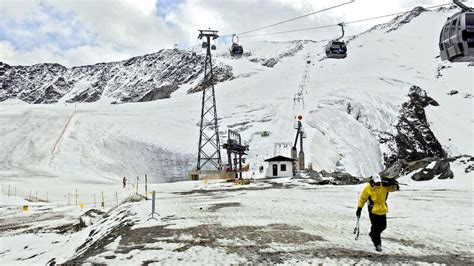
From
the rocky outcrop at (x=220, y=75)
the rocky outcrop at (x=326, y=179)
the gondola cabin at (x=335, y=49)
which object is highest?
the rocky outcrop at (x=220, y=75)

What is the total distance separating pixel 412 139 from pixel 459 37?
65770mm

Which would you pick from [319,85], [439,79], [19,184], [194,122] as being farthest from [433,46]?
[19,184]

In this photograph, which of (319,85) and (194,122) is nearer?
(194,122)

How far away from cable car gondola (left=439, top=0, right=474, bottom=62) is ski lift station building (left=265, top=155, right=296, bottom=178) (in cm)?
3328

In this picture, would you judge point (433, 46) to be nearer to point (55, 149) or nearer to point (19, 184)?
point (55, 149)

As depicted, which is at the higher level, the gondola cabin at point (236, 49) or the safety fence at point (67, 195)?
the gondola cabin at point (236, 49)

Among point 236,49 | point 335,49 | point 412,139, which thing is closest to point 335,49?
point 335,49

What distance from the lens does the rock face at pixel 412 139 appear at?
7338cm

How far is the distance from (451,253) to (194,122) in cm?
7554

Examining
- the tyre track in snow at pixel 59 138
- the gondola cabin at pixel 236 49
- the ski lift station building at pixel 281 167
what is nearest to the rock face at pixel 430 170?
the ski lift station building at pixel 281 167

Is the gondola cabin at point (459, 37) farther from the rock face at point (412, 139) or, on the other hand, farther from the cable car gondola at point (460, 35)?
the rock face at point (412, 139)

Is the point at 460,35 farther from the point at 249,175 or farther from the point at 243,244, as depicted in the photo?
the point at 249,175

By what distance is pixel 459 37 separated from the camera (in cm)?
1602

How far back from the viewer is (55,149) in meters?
60.7
